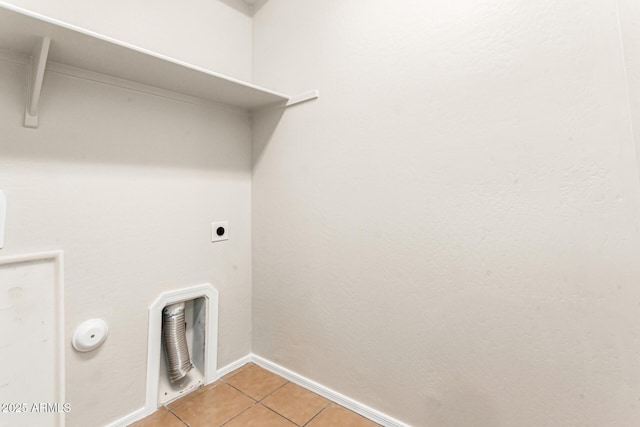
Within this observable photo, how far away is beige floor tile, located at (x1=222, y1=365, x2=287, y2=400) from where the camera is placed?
1678 millimetres

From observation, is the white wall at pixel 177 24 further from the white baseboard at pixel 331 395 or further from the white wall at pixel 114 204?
the white baseboard at pixel 331 395

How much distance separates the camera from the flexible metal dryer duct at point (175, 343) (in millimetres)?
1587

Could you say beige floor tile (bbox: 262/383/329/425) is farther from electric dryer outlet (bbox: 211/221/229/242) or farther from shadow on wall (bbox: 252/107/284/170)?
shadow on wall (bbox: 252/107/284/170)

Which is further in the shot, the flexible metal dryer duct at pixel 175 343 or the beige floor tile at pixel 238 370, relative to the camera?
the beige floor tile at pixel 238 370

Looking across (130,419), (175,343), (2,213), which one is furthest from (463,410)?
(2,213)

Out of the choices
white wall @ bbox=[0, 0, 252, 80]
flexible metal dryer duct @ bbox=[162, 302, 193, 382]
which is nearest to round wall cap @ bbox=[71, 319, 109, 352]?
flexible metal dryer duct @ bbox=[162, 302, 193, 382]

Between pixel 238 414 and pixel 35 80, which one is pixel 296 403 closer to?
pixel 238 414

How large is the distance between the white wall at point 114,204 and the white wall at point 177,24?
0.29 m

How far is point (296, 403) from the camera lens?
1574mm

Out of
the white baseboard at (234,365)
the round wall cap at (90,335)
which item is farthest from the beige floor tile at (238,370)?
the round wall cap at (90,335)

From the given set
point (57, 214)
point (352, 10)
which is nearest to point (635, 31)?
point (352, 10)

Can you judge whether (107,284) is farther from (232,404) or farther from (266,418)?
(266,418)

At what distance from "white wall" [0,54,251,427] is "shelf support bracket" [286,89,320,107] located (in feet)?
1.49

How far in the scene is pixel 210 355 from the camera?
5.80 ft
